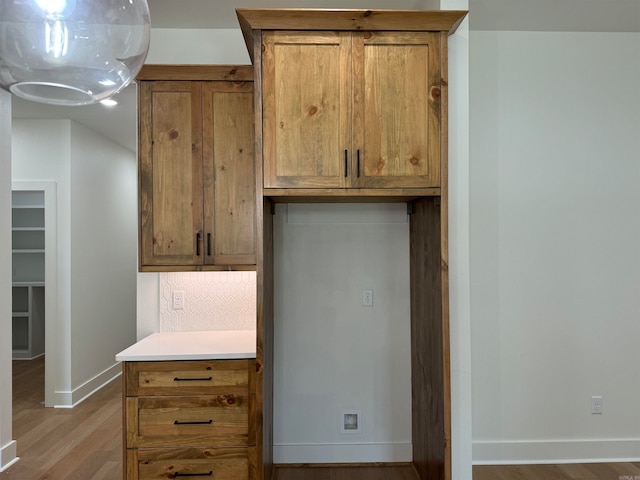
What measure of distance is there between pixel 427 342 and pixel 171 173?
1.75 meters

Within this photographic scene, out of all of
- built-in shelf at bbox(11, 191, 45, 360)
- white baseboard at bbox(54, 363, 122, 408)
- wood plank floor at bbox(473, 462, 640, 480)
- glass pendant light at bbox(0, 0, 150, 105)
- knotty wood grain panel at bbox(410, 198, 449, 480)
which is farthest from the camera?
built-in shelf at bbox(11, 191, 45, 360)

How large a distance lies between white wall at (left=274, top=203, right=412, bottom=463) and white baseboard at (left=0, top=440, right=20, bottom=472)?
1.78m

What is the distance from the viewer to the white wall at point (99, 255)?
427 centimetres

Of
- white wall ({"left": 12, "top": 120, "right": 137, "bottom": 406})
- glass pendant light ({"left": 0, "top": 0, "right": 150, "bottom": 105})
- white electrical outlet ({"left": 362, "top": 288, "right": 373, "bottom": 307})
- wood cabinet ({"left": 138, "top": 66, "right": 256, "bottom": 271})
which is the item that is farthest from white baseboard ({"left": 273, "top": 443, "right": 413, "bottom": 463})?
glass pendant light ({"left": 0, "top": 0, "right": 150, "bottom": 105})

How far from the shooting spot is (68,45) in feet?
2.73

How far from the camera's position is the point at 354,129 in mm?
2080

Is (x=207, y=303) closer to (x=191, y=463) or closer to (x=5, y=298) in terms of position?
(x=191, y=463)

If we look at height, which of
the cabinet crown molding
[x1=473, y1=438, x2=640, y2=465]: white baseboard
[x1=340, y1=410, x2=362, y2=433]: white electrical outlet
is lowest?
[x1=473, y1=438, x2=640, y2=465]: white baseboard

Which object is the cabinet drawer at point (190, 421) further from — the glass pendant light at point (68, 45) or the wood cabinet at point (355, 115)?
the glass pendant light at point (68, 45)

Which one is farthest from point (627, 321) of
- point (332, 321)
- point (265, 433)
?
point (265, 433)

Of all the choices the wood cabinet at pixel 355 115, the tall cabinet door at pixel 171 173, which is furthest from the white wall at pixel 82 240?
the wood cabinet at pixel 355 115

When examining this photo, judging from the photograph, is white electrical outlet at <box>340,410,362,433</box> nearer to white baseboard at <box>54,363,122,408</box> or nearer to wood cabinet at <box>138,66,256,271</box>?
wood cabinet at <box>138,66,256,271</box>

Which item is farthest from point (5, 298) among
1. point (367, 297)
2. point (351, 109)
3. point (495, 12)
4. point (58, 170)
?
point (495, 12)

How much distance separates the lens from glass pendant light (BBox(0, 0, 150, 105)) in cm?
81
